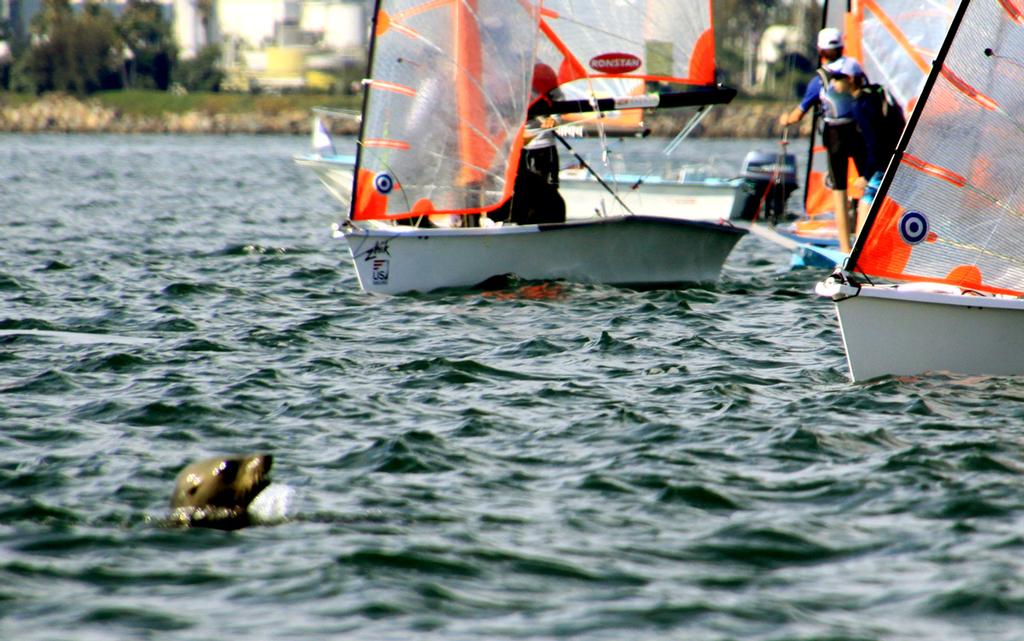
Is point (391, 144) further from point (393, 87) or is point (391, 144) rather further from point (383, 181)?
point (393, 87)

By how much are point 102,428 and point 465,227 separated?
681cm

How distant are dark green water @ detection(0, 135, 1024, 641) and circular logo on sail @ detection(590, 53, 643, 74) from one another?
299cm

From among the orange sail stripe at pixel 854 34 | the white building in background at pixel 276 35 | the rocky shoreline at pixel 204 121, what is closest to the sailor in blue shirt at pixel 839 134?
the orange sail stripe at pixel 854 34

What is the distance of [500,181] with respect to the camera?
49.7 ft

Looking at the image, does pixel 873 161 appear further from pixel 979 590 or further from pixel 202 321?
pixel 979 590

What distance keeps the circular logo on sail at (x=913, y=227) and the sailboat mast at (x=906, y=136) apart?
19cm

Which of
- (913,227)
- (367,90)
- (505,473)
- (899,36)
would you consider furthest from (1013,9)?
(899,36)

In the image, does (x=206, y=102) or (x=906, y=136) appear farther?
(x=206, y=102)

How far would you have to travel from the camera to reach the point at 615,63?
1642 cm

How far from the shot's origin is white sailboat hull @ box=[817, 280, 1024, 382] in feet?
31.9

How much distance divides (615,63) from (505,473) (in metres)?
9.21

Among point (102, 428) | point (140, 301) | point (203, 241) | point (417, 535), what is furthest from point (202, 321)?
point (203, 241)

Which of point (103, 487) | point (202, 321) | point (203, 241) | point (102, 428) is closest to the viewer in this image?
point (103, 487)

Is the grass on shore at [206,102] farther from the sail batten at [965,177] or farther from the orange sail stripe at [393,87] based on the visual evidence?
the sail batten at [965,177]
